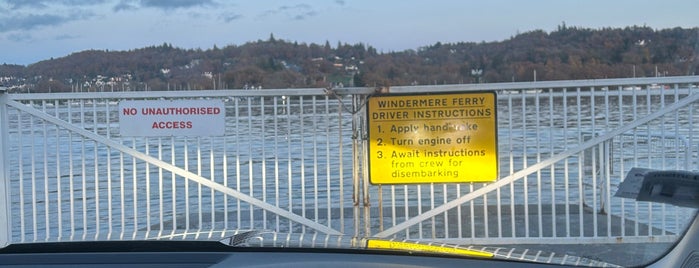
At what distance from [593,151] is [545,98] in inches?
23.7

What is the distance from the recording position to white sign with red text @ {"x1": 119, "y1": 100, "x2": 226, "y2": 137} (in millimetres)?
6941

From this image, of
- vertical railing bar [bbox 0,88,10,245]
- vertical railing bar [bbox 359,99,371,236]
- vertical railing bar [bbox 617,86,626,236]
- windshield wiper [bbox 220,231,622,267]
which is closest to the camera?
windshield wiper [bbox 220,231,622,267]

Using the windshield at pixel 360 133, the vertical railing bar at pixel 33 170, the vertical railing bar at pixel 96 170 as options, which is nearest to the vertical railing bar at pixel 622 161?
the windshield at pixel 360 133

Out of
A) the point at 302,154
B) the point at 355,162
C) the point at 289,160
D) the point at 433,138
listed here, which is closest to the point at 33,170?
the point at 289,160

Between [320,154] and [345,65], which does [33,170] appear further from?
[345,65]

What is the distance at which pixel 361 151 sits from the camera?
702cm

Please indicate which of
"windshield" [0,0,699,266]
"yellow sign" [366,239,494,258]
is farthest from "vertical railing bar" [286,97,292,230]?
"yellow sign" [366,239,494,258]

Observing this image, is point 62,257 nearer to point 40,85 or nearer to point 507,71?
point 507,71

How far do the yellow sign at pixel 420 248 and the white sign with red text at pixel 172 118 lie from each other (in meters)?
4.24

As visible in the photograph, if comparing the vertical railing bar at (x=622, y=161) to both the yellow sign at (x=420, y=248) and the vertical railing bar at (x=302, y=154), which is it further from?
the yellow sign at (x=420, y=248)

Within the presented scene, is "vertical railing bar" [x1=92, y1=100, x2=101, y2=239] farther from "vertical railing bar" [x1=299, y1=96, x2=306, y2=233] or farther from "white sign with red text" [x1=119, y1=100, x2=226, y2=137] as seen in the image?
"vertical railing bar" [x1=299, y1=96, x2=306, y2=233]

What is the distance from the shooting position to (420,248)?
2.77 meters

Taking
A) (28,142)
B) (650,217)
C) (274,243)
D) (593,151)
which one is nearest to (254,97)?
(28,142)

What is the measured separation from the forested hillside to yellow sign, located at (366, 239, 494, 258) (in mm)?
3660
